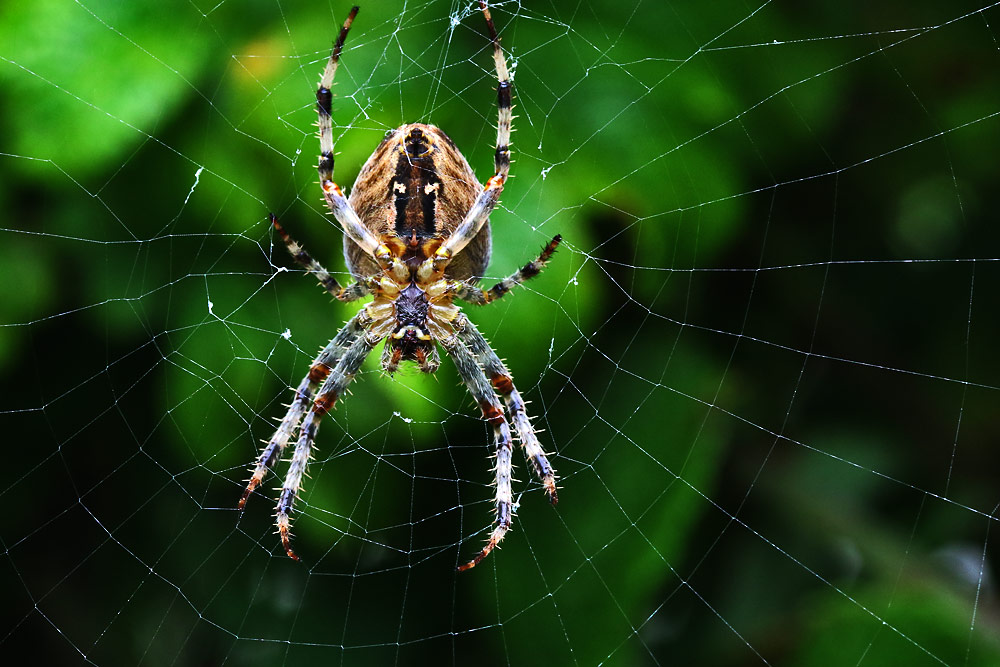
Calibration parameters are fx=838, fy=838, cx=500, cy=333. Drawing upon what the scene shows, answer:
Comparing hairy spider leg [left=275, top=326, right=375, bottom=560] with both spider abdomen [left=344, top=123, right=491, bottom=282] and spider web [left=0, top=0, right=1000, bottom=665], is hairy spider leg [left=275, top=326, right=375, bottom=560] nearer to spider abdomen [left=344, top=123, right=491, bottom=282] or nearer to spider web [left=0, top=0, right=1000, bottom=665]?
spider web [left=0, top=0, right=1000, bottom=665]

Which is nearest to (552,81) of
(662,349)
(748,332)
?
(662,349)

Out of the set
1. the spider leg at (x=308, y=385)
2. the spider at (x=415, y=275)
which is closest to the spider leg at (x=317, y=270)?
the spider at (x=415, y=275)

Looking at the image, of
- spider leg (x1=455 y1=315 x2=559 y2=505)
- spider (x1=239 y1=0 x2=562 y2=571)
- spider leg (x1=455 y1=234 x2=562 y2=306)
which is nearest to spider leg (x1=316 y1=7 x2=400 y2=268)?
spider (x1=239 y1=0 x2=562 y2=571)

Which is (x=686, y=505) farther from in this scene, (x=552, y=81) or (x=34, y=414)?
(x=34, y=414)

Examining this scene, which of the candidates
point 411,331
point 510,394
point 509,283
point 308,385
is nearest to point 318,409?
point 308,385

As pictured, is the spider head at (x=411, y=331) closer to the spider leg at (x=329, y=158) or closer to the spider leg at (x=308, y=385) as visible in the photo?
the spider leg at (x=308, y=385)

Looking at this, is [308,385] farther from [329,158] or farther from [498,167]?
[498,167]
